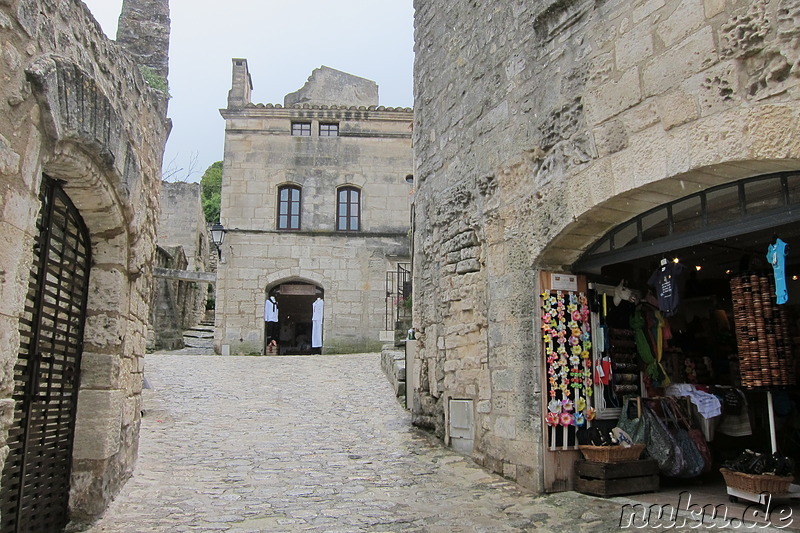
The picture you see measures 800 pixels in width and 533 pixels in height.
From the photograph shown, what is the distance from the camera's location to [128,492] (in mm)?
4684

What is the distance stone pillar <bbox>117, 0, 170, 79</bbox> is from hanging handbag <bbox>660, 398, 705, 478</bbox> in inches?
213

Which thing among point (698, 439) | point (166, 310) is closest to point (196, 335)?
point (166, 310)

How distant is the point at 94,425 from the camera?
13.4ft

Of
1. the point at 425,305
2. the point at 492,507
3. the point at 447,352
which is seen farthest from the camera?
the point at 425,305

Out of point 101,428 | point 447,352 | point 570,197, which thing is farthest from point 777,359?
point 101,428

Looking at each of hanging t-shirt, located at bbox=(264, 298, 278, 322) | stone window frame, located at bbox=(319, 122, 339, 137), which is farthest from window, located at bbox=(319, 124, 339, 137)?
hanging t-shirt, located at bbox=(264, 298, 278, 322)

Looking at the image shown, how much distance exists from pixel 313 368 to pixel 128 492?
24.9ft

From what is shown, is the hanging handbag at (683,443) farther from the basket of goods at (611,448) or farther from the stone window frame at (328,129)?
→ the stone window frame at (328,129)

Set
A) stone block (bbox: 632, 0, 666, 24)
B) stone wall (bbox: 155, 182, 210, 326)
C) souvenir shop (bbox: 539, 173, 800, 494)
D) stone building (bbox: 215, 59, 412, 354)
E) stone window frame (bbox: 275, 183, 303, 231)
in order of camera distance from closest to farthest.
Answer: stone block (bbox: 632, 0, 666, 24) < souvenir shop (bbox: 539, 173, 800, 494) < stone building (bbox: 215, 59, 412, 354) < stone window frame (bbox: 275, 183, 303, 231) < stone wall (bbox: 155, 182, 210, 326)

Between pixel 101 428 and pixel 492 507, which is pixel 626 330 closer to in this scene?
pixel 492 507

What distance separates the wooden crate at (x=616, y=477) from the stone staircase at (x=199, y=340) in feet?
43.4

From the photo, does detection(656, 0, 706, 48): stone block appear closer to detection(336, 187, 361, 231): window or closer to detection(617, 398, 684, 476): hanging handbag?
detection(617, 398, 684, 476): hanging handbag

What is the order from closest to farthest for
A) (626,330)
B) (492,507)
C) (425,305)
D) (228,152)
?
(492,507)
(626,330)
(425,305)
(228,152)

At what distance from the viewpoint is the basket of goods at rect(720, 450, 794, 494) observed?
4160 mm
